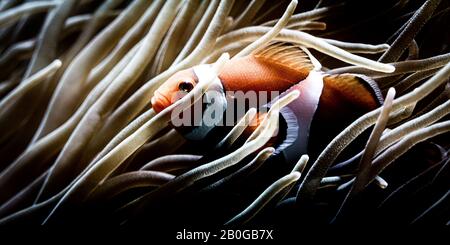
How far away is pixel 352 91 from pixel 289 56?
0.43ft

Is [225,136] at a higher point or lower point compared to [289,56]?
lower

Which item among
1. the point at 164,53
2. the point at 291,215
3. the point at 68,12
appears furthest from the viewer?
the point at 68,12

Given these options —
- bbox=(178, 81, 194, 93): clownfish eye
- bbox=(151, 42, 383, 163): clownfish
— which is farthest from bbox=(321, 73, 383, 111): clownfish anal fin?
bbox=(178, 81, 194, 93): clownfish eye

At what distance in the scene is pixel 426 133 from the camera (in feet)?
2.43

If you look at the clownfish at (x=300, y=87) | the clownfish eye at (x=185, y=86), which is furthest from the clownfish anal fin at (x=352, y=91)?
the clownfish eye at (x=185, y=86)

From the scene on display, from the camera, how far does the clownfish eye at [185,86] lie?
757 millimetres

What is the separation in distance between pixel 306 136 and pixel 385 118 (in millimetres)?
147

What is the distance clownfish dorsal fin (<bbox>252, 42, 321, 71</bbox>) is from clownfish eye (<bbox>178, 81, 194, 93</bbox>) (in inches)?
5.4

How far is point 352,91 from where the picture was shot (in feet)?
2.56

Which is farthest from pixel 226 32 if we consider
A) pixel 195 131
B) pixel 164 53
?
pixel 195 131

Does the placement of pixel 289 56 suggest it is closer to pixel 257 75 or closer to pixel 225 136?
pixel 257 75

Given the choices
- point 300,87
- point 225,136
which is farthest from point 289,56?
point 225,136

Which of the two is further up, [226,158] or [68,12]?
[68,12]

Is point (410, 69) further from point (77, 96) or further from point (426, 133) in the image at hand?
point (77, 96)
